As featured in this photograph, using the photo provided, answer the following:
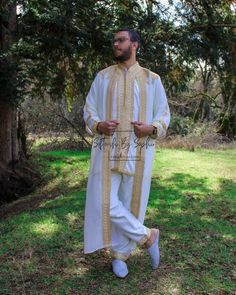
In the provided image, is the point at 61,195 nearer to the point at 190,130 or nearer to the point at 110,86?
the point at 110,86

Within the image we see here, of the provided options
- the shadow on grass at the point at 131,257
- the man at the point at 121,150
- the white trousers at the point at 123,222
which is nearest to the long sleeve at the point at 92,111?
the man at the point at 121,150

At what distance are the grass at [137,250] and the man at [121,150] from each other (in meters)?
0.29

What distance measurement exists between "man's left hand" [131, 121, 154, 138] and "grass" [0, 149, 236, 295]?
4.06ft

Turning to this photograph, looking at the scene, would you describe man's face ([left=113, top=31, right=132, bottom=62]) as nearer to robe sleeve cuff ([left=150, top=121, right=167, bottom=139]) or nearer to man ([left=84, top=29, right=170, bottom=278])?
man ([left=84, top=29, right=170, bottom=278])

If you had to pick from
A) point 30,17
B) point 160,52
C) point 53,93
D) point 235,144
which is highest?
point 30,17

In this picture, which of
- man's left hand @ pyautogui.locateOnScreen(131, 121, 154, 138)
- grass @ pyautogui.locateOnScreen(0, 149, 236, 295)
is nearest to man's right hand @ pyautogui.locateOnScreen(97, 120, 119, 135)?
man's left hand @ pyautogui.locateOnScreen(131, 121, 154, 138)

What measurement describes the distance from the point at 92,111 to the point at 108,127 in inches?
11.7

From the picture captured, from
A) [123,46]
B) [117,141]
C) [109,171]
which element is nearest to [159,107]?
[117,141]

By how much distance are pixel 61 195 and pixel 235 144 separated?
10049 millimetres

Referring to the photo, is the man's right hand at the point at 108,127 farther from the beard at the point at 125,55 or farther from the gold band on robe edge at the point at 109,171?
the beard at the point at 125,55

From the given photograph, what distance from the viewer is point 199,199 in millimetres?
7172

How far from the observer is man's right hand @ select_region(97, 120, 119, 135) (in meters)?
3.93

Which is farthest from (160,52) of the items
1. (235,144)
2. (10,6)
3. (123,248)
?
(235,144)

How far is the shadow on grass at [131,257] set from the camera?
3.96 m
